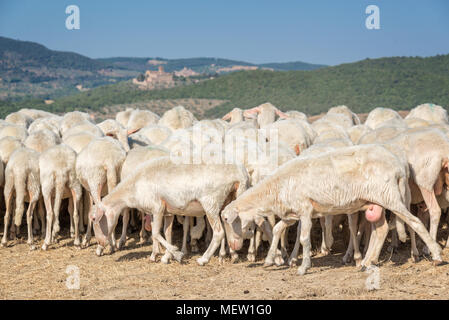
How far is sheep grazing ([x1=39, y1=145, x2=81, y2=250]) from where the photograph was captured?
10891 millimetres

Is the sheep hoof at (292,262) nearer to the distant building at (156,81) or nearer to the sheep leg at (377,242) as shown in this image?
the sheep leg at (377,242)

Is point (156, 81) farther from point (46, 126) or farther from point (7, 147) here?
point (7, 147)

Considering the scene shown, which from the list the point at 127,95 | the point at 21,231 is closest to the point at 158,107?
the point at 127,95

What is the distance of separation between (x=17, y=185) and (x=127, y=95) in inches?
3287

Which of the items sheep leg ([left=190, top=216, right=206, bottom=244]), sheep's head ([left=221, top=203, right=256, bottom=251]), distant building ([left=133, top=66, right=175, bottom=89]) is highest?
distant building ([left=133, top=66, right=175, bottom=89])

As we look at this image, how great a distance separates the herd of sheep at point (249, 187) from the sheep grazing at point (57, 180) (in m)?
0.02

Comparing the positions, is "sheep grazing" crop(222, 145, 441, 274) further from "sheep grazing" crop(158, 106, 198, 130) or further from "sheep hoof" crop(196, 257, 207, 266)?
"sheep grazing" crop(158, 106, 198, 130)

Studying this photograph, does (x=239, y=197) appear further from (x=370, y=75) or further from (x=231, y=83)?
(x=231, y=83)

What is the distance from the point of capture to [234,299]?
22.2ft

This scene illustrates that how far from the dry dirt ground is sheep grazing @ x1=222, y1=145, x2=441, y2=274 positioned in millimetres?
417

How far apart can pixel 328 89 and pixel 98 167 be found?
7278cm

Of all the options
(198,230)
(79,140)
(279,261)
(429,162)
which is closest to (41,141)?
(79,140)

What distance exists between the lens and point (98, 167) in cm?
1080

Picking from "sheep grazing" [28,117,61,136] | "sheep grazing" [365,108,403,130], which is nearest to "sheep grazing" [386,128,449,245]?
"sheep grazing" [365,108,403,130]
